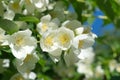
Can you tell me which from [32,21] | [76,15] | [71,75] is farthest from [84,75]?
[32,21]

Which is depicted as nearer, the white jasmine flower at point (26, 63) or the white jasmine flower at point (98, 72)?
the white jasmine flower at point (26, 63)

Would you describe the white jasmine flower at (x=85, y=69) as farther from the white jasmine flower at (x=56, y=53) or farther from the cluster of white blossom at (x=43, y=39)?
the white jasmine flower at (x=56, y=53)

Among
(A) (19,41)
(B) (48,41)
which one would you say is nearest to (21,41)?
(A) (19,41)

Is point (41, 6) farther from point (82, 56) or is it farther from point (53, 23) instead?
point (82, 56)

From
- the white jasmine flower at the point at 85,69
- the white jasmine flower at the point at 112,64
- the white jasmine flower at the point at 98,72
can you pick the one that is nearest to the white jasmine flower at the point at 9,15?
the white jasmine flower at the point at 112,64

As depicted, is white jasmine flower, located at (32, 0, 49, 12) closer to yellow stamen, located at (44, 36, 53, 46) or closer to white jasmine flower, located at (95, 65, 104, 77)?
yellow stamen, located at (44, 36, 53, 46)

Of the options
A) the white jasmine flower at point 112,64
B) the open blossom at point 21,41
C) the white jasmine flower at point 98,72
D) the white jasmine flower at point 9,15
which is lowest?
the white jasmine flower at point 98,72

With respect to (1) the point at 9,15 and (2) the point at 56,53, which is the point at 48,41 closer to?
(2) the point at 56,53
